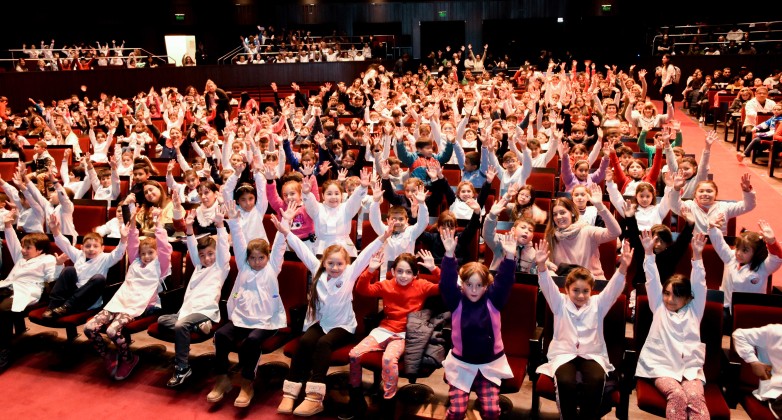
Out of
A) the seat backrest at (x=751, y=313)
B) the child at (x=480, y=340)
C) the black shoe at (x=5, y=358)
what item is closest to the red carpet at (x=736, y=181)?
the seat backrest at (x=751, y=313)

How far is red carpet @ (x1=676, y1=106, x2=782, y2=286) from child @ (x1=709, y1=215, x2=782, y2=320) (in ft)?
4.98

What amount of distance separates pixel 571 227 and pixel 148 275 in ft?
9.58

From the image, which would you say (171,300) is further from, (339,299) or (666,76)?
(666,76)

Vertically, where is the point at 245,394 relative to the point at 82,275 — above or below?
below

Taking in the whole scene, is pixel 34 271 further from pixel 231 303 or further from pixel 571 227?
pixel 571 227

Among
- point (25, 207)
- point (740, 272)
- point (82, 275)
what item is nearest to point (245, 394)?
point (82, 275)

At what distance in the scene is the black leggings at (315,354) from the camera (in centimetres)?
375

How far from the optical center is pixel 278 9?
22203mm

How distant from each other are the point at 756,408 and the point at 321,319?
2.39m

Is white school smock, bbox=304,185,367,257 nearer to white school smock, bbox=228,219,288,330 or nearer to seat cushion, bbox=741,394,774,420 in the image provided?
white school smock, bbox=228,219,288,330

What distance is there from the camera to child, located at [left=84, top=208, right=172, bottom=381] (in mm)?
4266

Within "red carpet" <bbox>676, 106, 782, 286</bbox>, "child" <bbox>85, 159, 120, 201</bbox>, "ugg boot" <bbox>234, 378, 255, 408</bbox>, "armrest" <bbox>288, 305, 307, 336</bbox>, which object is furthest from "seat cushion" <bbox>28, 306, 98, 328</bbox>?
"red carpet" <bbox>676, 106, 782, 286</bbox>

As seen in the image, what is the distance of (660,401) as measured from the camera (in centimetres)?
315

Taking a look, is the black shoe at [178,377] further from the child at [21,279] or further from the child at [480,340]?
the child at [480,340]
